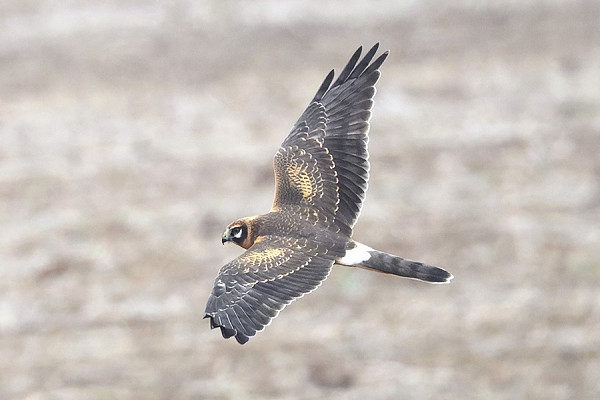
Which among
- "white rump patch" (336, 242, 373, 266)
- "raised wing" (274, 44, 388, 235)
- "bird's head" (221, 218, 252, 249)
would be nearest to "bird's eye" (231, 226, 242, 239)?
"bird's head" (221, 218, 252, 249)

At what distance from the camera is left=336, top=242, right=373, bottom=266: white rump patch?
28.3 feet

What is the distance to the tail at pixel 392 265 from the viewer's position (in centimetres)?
850

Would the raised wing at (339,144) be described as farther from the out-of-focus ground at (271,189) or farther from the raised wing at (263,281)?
the out-of-focus ground at (271,189)

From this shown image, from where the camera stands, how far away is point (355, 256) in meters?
8.70

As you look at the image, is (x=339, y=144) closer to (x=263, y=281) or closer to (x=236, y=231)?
(x=236, y=231)

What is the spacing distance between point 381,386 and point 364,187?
773 centimetres

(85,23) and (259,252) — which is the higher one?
(85,23)

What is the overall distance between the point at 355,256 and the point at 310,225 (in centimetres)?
44

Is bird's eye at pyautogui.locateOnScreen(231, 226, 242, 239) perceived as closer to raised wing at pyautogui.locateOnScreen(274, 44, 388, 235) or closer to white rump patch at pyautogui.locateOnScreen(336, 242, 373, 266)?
raised wing at pyautogui.locateOnScreen(274, 44, 388, 235)

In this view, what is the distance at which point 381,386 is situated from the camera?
645 inches

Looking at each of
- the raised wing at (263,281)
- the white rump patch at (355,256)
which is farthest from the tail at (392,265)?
the raised wing at (263,281)

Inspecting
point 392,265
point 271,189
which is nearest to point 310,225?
point 392,265

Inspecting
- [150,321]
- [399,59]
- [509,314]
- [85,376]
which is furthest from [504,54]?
[85,376]

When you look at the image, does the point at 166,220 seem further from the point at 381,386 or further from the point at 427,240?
the point at 381,386
